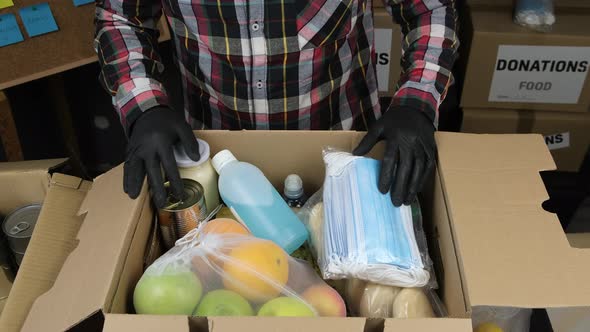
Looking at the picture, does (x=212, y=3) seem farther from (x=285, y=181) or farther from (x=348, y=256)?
(x=348, y=256)

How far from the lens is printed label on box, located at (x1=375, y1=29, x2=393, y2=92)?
63.4 inches

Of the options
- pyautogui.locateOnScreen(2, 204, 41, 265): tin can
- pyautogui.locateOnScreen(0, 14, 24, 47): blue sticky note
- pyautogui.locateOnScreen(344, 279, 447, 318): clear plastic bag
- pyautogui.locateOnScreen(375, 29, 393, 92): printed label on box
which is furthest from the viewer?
pyautogui.locateOnScreen(375, 29, 393, 92): printed label on box

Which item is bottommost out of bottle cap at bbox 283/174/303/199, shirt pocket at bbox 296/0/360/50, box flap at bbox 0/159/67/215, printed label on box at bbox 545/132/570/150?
printed label on box at bbox 545/132/570/150

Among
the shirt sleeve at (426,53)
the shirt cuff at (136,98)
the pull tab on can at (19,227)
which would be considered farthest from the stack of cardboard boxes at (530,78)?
the pull tab on can at (19,227)

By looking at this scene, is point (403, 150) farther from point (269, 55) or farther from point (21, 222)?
point (21, 222)

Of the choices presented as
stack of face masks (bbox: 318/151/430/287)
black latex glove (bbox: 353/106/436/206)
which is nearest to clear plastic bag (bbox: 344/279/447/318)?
stack of face masks (bbox: 318/151/430/287)

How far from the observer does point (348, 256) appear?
0.65 m

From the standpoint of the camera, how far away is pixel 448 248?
0.66 metres

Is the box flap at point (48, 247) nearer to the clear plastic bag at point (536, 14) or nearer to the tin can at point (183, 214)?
the tin can at point (183, 214)

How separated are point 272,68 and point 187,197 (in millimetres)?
292

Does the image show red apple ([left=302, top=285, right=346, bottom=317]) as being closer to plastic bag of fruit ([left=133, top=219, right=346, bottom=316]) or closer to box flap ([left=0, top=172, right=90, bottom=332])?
plastic bag of fruit ([left=133, top=219, right=346, bottom=316])

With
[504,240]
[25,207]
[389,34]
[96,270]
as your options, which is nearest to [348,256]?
[504,240]

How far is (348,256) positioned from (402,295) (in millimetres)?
77

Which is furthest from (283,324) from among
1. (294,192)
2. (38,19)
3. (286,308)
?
(38,19)
